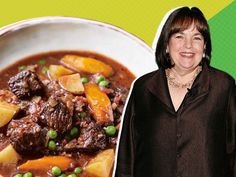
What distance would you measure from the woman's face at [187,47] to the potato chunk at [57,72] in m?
2.68

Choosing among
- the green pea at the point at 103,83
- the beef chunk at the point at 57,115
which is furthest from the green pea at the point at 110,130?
the green pea at the point at 103,83

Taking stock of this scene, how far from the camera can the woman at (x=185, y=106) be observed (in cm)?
512

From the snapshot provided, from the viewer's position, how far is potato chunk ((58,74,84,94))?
724 centimetres

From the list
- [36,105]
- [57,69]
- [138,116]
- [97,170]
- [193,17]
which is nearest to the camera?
[193,17]

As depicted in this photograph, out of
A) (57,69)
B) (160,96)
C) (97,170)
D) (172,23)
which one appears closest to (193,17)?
(172,23)

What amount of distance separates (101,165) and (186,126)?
5.49 ft

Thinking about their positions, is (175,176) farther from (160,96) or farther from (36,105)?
(36,105)

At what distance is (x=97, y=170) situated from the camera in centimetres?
661

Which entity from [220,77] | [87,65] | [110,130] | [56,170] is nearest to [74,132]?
[110,130]

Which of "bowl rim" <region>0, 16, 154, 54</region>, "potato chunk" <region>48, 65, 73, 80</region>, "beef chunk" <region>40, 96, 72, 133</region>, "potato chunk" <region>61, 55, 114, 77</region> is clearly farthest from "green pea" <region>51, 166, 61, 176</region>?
"bowl rim" <region>0, 16, 154, 54</region>

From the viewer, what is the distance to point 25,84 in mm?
7160

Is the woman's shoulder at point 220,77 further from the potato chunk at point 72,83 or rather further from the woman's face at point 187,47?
the potato chunk at point 72,83

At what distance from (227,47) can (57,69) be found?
260cm

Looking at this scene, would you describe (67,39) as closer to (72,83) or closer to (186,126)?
(72,83)
